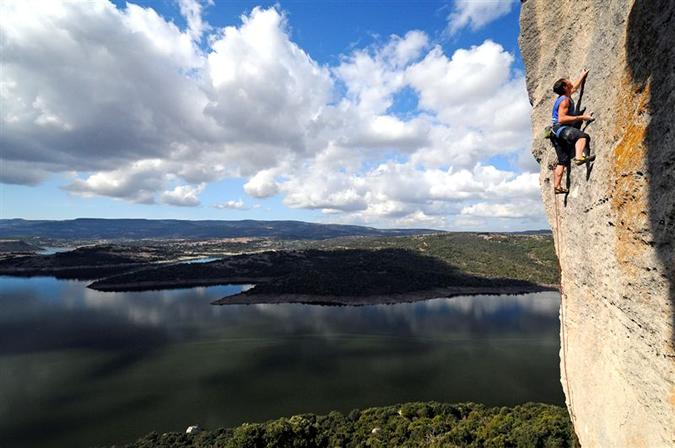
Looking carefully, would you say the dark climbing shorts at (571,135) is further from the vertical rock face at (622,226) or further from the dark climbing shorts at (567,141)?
the vertical rock face at (622,226)

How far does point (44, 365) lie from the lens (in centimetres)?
5038

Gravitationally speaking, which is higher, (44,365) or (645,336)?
(645,336)

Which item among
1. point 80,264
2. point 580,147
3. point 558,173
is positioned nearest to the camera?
point 580,147

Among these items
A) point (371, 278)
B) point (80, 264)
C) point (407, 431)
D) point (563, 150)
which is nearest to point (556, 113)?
point (563, 150)

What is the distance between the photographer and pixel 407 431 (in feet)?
87.7

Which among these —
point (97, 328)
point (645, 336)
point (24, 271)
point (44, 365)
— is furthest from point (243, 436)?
point (24, 271)

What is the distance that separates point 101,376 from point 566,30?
57092 millimetres

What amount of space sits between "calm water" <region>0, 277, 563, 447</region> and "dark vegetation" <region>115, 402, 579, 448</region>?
6180 mm

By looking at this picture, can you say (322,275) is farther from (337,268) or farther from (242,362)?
(242,362)

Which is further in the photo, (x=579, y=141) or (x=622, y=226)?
(x=579, y=141)

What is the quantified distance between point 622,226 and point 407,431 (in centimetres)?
2672

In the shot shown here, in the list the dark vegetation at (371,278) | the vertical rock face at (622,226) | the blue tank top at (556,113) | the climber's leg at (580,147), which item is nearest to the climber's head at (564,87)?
the blue tank top at (556,113)

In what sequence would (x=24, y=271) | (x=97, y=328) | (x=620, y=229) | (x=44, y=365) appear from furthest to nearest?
1. (x=24, y=271)
2. (x=97, y=328)
3. (x=44, y=365)
4. (x=620, y=229)

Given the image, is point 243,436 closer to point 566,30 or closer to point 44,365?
point 566,30
